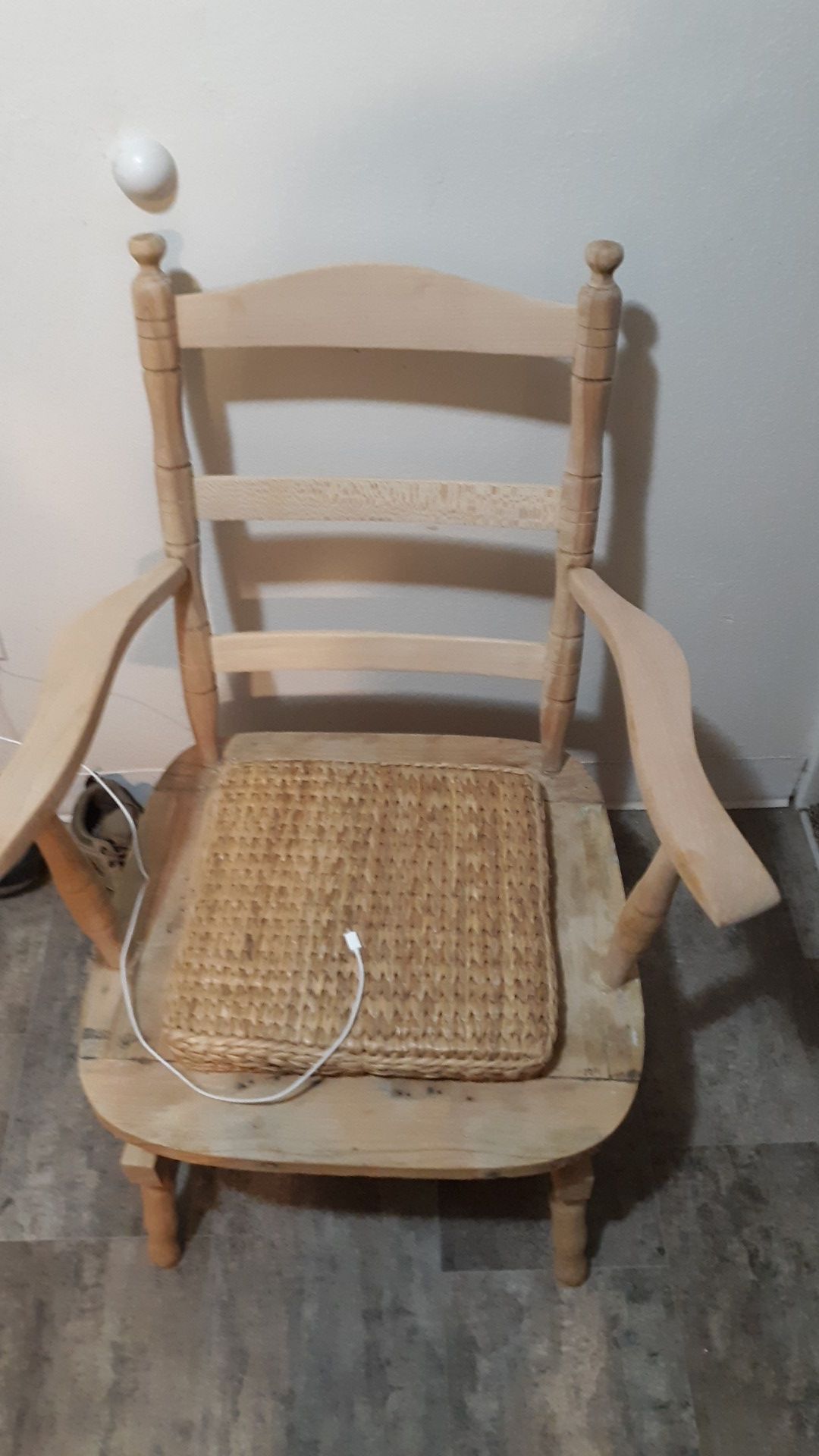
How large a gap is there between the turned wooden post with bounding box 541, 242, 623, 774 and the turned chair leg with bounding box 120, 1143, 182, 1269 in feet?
1.81

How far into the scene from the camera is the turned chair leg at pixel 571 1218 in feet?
3.10

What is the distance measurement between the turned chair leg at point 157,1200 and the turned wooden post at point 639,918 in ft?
1.50

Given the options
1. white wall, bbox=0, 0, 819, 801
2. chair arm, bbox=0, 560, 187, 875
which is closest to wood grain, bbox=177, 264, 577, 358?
white wall, bbox=0, 0, 819, 801

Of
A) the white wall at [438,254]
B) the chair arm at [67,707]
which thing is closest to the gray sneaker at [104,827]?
the white wall at [438,254]

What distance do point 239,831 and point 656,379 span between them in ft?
2.02

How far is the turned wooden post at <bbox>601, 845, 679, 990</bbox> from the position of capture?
0.77 m

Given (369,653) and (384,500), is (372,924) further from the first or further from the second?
(384,500)

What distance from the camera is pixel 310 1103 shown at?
845 millimetres

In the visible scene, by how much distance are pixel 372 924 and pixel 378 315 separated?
0.53 m

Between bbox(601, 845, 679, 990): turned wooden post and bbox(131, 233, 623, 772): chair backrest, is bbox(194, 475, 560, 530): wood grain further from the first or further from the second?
bbox(601, 845, 679, 990): turned wooden post

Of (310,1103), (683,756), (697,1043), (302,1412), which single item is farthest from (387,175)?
(302,1412)

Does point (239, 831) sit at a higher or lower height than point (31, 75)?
lower

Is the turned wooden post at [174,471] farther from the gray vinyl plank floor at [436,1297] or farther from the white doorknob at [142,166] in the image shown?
the gray vinyl plank floor at [436,1297]

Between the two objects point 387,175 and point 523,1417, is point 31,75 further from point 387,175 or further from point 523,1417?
point 523,1417
